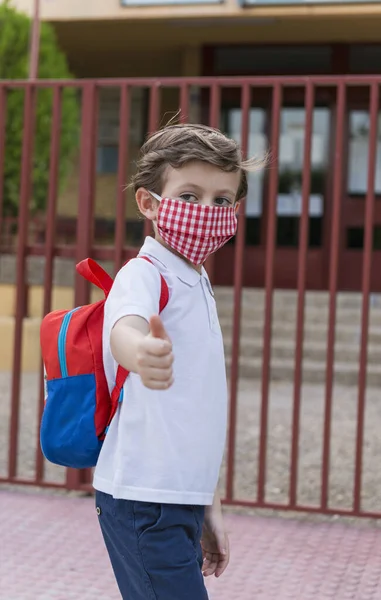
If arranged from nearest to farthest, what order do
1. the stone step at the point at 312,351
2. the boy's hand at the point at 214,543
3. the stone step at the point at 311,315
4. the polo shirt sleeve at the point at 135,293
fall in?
the polo shirt sleeve at the point at 135,293
the boy's hand at the point at 214,543
the stone step at the point at 312,351
the stone step at the point at 311,315

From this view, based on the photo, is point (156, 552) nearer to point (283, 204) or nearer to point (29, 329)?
point (29, 329)

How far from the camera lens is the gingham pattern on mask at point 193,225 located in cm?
203

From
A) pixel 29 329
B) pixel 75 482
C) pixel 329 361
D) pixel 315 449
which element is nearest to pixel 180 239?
pixel 329 361

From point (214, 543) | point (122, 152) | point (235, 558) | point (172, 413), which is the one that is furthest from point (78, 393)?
point (122, 152)

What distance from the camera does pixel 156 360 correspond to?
5.14 feet

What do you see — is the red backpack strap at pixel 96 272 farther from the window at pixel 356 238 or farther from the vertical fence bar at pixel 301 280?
the window at pixel 356 238

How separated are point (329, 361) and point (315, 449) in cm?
213

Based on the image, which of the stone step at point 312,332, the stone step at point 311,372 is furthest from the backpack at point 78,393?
the stone step at point 312,332

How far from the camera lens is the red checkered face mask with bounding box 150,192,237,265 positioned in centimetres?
203

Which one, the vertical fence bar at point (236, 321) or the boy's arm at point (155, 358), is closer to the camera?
the boy's arm at point (155, 358)

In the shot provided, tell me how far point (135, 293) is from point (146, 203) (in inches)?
12.1

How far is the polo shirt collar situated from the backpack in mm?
43

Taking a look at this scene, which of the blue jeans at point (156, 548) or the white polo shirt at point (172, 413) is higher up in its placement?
the white polo shirt at point (172, 413)

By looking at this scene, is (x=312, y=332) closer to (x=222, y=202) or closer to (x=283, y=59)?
(x=283, y=59)
